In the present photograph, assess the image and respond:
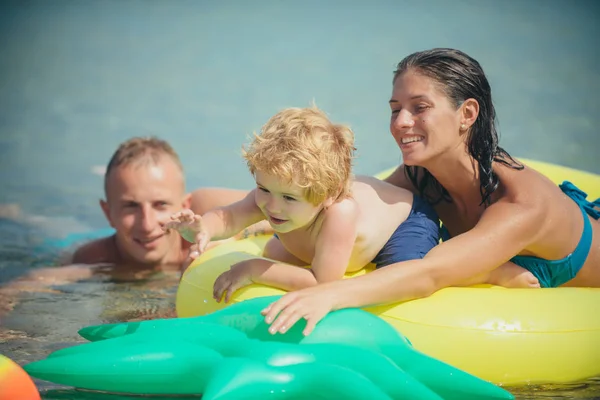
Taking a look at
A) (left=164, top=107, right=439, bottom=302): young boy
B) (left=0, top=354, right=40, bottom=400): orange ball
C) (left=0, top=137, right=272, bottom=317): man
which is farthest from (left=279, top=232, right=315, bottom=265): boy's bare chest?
(left=0, top=354, right=40, bottom=400): orange ball

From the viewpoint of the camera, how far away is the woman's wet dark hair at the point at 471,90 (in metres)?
2.85

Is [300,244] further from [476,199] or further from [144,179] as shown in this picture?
[144,179]

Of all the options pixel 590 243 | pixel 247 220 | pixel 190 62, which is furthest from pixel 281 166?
pixel 190 62

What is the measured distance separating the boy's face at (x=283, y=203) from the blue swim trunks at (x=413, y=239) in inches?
14.9

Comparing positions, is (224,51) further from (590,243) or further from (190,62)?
(590,243)

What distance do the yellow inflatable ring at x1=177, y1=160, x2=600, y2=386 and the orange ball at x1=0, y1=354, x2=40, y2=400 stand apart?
32.4 inches

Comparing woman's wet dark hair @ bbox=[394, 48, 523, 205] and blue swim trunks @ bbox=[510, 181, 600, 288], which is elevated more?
woman's wet dark hair @ bbox=[394, 48, 523, 205]

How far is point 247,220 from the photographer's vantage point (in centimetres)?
287

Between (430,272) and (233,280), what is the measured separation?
0.69 meters

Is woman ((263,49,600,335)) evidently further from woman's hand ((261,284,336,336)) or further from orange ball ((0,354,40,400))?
orange ball ((0,354,40,400))

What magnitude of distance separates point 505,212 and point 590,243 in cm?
51

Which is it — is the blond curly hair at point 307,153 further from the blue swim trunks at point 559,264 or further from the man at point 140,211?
the man at point 140,211

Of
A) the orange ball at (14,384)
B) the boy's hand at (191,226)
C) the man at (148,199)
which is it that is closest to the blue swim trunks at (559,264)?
the boy's hand at (191,226)

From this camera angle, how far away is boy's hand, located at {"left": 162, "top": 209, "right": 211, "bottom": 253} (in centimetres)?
255
